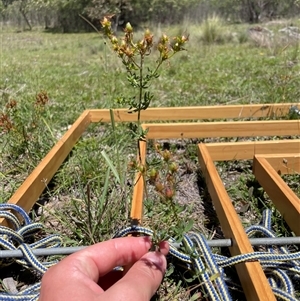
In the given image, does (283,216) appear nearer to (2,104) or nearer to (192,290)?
(192,290)

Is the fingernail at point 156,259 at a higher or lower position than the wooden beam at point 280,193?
higher

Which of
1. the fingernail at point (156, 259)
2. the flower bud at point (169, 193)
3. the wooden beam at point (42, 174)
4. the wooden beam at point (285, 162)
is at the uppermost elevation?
the flower bud at point (169, 193)

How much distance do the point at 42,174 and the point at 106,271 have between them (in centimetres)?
86

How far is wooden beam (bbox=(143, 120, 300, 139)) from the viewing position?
2.18m

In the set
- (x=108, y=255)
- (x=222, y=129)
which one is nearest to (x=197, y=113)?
(x=222, y=129)

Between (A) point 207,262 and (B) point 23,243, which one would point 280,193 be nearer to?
(A) point 207,262

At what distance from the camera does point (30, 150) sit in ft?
7.13

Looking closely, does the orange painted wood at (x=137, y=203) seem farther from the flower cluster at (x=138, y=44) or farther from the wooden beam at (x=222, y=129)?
the wooden beam at (x=222, y=129)

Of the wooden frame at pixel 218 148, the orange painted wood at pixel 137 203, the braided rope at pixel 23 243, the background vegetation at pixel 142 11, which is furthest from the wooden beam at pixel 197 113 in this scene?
the background vegetation at pixel 142 11

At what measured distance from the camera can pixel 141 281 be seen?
0.82 meters

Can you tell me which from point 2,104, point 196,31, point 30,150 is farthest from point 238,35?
point 30,150

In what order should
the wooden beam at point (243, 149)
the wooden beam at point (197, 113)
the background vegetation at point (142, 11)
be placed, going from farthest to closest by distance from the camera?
the background vegetation at point (142, 11)
the wooden beam at point (197, 113)
the wooden beam at point (243, 149)

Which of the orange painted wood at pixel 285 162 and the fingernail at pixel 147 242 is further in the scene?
the orange painted wood at pixel 285 162

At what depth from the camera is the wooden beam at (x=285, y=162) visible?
174 cm
